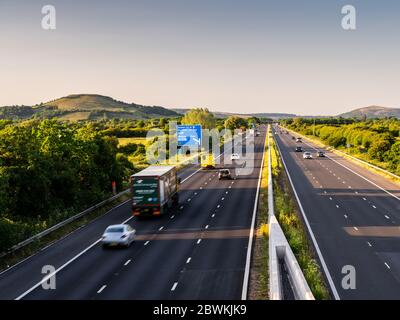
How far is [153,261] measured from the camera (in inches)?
949

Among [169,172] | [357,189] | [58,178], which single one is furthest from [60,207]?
[357,189]

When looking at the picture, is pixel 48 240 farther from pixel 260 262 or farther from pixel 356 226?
pixel 356 226

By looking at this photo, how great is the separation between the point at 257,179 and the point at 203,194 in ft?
39.7

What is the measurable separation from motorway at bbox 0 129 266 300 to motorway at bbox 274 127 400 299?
505cm

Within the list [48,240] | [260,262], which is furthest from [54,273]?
[260,262]

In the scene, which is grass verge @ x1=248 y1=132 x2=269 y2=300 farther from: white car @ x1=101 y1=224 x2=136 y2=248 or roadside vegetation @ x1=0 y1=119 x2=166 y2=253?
roadside vegetation @ x1=0 y1=119 x2=166 y2=253

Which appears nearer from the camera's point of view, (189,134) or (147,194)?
(147,194)

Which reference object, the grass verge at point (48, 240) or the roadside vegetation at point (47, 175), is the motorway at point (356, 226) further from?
the roadside vegetation at point (47, 175)

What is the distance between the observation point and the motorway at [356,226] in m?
23.6

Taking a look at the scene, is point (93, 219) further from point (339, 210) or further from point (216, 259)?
point (339, 210)

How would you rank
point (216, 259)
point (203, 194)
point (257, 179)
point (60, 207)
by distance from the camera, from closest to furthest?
point (216, 259), point (60, 207), point (203, 194), point (257, 179)

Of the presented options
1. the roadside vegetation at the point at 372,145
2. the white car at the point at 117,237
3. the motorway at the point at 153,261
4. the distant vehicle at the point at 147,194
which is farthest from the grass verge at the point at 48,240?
the roadside vegetation at the point at 372,145

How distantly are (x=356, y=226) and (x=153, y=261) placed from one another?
17.6 meters

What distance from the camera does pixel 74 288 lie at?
66.2 ft
